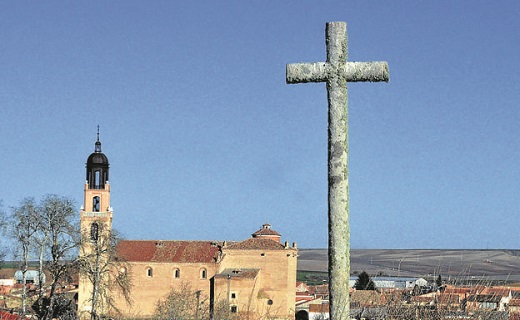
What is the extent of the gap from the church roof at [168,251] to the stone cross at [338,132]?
5038cm

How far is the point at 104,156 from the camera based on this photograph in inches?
2387

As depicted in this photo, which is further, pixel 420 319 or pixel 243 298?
pixel 243 298

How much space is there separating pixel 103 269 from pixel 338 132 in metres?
44.5

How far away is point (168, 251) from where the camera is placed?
2371 inches

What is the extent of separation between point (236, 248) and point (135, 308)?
27.5ft

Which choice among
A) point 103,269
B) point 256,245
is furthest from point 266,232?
point 103,269

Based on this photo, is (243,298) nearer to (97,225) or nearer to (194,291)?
(194,291)

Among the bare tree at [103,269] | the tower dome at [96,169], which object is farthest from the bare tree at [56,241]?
the tower dome at [96,169]

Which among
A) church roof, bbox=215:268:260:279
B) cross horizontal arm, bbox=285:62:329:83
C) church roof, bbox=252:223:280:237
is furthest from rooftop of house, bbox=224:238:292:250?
cross horizontal arm, bbox=285:62:329:83

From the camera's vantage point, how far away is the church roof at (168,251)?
194 ft

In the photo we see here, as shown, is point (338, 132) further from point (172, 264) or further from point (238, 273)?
point (172, 264)

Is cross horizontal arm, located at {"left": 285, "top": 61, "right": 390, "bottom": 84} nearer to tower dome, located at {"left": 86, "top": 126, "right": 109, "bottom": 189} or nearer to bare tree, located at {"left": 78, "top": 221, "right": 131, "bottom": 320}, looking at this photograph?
bare tree, located at {"left": 78, "top": 221, "right": 131, "bottom": 320}

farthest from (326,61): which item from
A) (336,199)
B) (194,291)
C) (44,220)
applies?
(194,291)

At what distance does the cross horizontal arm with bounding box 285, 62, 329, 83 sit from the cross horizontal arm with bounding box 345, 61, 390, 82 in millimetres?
251
